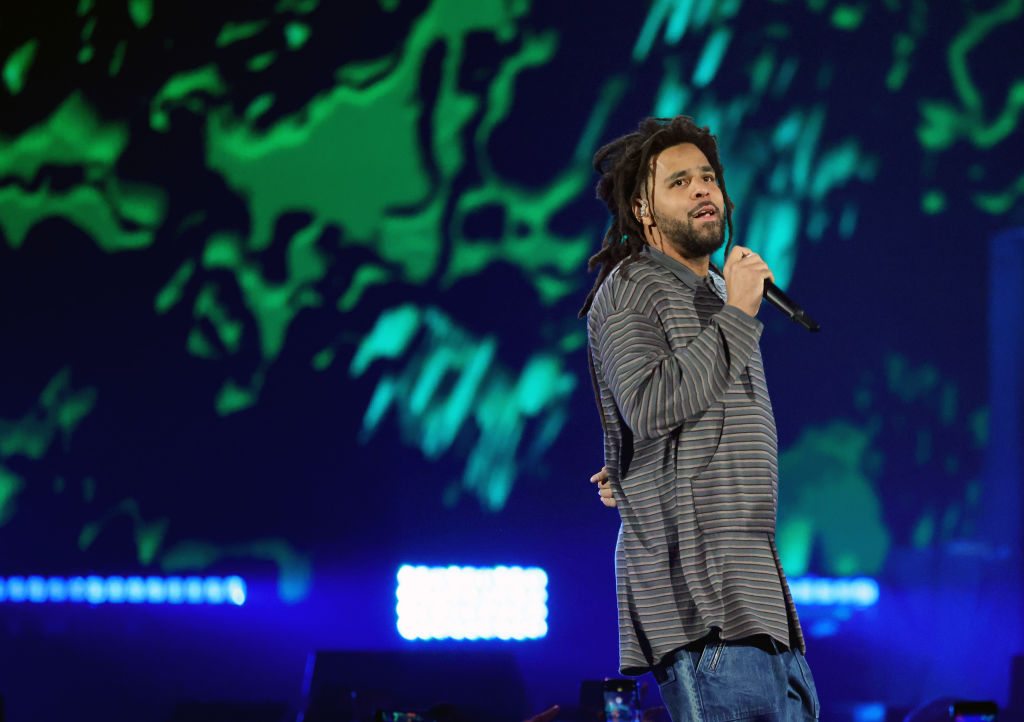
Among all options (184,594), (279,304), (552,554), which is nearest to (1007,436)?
(552,554)

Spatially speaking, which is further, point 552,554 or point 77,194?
point 77,194

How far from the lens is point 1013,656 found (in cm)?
311

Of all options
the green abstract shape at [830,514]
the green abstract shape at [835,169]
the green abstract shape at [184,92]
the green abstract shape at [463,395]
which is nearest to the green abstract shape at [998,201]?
the green abstract shape at [835,169]

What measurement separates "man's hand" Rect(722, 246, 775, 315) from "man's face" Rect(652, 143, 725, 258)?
10cm

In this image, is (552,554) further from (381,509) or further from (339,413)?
(339,413)

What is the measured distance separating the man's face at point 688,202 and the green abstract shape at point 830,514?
6.28 ft

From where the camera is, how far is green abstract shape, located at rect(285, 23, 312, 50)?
3.37 metres

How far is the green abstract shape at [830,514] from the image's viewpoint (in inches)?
125

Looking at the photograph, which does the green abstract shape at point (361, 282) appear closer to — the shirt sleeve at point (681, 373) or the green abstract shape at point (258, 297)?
the green abstract shape at point (258, 297)

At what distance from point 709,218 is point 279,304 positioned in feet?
7.01

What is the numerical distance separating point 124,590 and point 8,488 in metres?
0.49

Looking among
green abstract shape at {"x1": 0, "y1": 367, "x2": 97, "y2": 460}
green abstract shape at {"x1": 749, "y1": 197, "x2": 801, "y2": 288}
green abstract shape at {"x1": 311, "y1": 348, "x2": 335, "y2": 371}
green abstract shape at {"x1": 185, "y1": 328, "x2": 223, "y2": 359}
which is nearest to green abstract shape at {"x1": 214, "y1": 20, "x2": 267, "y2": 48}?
green abstract shape at {"x1": 185, "y1": 328, "x2": 223, "y2": 359}

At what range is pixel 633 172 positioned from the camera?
1.46 m

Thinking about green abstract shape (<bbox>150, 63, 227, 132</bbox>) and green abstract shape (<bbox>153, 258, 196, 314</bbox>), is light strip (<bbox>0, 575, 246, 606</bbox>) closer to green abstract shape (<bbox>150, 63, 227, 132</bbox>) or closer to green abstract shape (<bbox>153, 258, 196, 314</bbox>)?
green abstract shape (<bbox>153, 258, 196, 314</bbox>)
